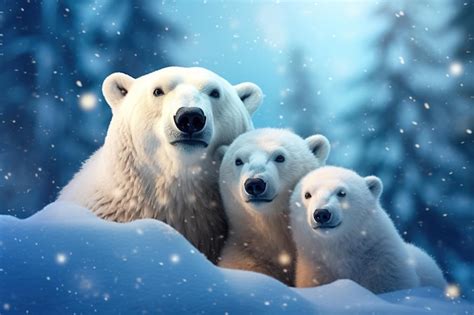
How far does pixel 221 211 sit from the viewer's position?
101 inches

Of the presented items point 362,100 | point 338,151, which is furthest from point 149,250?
point 362,100

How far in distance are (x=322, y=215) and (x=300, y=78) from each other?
80 cm

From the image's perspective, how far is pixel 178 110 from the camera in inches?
87.1

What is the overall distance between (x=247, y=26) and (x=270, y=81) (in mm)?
238

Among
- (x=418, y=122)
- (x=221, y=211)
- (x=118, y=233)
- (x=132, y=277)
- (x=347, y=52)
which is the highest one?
(x=347, y=52)

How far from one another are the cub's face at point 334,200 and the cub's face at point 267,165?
8 cm

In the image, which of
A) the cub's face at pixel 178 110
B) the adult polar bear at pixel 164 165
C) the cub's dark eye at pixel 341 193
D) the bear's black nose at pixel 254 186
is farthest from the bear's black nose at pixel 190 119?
the cub's dark eye at pixel 341 193

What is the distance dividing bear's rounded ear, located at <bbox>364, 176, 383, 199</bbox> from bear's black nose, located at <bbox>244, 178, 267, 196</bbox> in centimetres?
38

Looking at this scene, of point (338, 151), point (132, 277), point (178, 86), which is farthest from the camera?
point (338, 151)

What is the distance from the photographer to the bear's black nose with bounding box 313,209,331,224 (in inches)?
84.0

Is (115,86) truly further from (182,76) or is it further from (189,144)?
(189,144)

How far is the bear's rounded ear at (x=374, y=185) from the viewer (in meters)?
2.35

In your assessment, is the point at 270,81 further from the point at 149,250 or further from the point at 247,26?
the point at 149,250

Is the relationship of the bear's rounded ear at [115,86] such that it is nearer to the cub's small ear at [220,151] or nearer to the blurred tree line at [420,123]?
the cub's small ear at [220,151]
